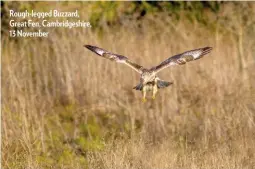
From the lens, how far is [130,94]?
8125 mm

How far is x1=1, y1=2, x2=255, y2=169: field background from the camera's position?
20.4 ft

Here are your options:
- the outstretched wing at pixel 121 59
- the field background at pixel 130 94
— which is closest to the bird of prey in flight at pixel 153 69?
the outstretched wing at pixel 121 59

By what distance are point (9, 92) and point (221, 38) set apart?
3374 mm

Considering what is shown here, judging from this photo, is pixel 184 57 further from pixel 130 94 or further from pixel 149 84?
pixel 130 94

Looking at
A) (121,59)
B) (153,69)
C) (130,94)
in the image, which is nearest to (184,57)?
(153,69)

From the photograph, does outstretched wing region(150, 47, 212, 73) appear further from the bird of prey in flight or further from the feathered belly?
the feathered belly

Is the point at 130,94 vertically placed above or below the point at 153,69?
below

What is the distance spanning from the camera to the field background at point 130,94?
6211 mm

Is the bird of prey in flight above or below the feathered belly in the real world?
above

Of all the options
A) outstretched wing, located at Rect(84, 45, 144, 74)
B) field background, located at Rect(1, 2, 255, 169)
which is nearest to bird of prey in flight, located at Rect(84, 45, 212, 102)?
outstretched wing, located at Rect(84, 45, 144, 74)

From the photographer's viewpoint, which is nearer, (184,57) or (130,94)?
(184,57)

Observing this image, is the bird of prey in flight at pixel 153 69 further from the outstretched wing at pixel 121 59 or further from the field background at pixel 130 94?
the field background at pixel 130 94

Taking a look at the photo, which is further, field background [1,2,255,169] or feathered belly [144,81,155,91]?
field background [1,2,255,169]

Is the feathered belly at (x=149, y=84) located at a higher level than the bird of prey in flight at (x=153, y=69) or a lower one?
lower
